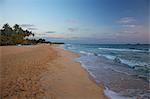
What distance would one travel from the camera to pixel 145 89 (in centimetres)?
447

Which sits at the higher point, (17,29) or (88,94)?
(17,29)

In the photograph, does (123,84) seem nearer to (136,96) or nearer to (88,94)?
(136,96)

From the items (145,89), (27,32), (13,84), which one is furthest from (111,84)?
(27,32)

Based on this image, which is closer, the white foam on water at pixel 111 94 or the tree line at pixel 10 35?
the white foam on water at pixel 111 94

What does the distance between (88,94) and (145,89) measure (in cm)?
176

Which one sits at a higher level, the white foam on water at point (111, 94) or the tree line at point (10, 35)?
the tree line at point (10, 35)

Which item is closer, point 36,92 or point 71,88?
point 36,92

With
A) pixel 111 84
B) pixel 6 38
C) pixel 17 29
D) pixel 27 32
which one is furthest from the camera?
pixel 27 32

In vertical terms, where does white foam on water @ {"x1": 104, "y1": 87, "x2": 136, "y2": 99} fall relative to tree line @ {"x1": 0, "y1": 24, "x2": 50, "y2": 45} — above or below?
below

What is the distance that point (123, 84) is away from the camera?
493cm

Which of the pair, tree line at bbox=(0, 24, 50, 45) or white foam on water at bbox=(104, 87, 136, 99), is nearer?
white foam on water at bbox=(104, 87, 136, 99)

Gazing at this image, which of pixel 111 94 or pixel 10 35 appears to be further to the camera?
pixel 10 35

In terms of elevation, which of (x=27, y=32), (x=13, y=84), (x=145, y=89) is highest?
(x=27, y=32)

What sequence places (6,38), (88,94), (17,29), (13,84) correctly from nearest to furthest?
(88,94) → (13,84) → (6,38) → (17,29)
